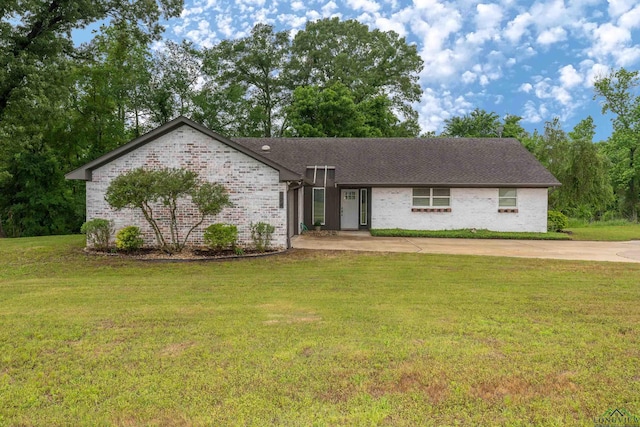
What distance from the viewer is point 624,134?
37.1 m

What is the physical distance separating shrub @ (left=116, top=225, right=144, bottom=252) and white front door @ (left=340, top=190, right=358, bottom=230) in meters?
→ 9.41

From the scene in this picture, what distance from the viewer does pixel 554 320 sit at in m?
5.39

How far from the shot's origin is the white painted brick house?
1253 cm

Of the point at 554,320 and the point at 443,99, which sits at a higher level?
the point at 443,99

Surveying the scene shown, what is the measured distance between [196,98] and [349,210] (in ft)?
60.0

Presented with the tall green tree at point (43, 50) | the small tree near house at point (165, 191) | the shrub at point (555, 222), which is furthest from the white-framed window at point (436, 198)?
the tall green tree at point (43, 50)

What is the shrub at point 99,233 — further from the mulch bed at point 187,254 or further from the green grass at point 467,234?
the green grass at point 467,234

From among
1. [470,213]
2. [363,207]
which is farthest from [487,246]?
[363,207]

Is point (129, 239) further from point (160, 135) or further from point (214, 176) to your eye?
point (160, 135)

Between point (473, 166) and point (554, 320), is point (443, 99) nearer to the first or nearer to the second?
point (473, 166)

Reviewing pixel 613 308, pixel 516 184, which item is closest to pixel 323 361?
pixel 613 308

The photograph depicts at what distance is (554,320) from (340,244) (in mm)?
8968

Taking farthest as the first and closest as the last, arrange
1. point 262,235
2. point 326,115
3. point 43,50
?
point 326,115
point 43,50
point 262,235

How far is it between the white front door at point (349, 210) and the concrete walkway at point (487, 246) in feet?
7.63
